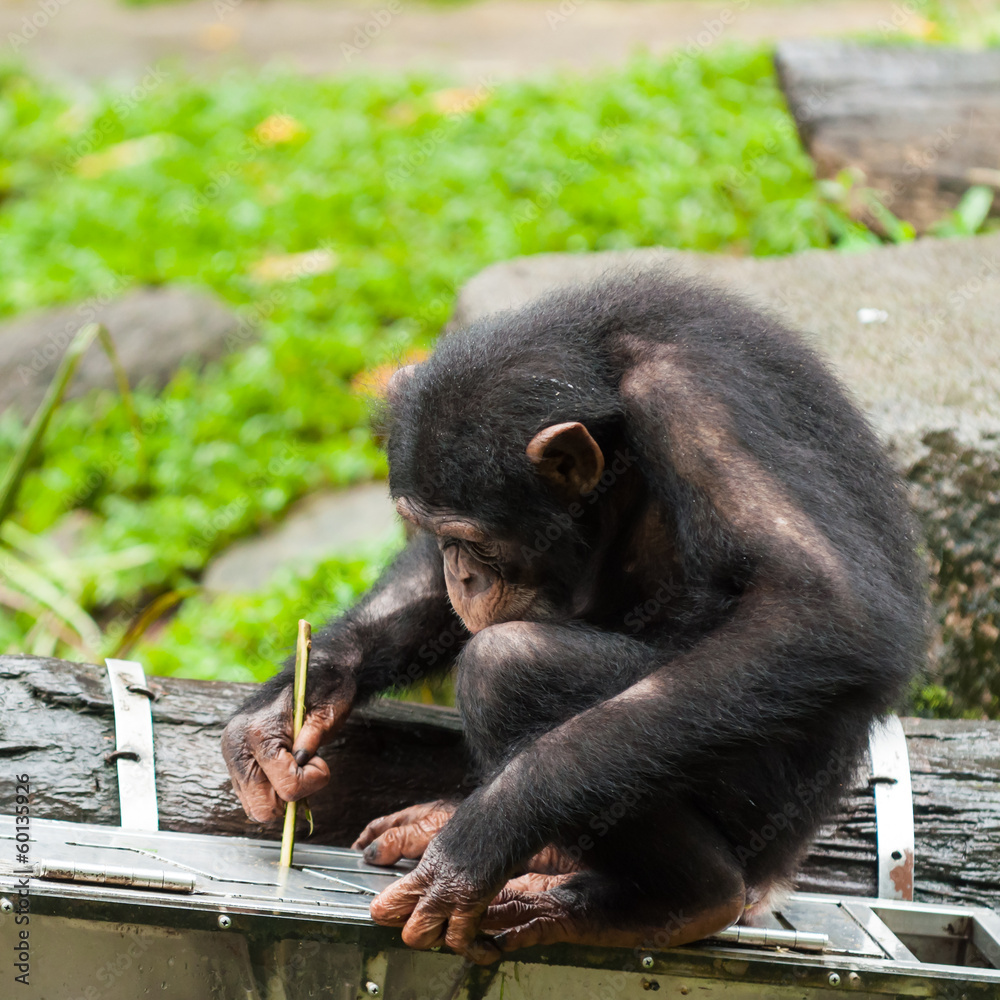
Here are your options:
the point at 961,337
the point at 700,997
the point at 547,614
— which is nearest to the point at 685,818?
the point at 700,997

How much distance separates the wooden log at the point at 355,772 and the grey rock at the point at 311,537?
8.84 feet

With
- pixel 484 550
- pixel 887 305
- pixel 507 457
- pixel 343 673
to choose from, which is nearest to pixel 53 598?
pixel 343 673

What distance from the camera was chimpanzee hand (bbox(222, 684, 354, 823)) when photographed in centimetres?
313

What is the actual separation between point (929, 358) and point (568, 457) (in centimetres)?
249

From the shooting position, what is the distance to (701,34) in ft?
44.0

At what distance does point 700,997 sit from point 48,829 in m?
1.57

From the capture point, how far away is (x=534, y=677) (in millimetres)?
2783

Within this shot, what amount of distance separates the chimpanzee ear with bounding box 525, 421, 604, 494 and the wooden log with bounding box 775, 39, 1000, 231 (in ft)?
17.8

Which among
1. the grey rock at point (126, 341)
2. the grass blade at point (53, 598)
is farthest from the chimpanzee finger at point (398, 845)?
the grey rock at point (126, 341)

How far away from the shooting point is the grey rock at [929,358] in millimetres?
4293

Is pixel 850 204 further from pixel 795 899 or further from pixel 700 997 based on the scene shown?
pixel 700 997

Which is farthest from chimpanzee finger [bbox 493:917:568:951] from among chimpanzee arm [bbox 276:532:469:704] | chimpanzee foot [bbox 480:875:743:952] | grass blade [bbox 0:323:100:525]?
grass blade [bbox 0:323:100:525]

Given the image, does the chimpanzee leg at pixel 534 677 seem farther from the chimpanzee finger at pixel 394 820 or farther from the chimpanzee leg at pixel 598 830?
the chimpanzee finger at pixel 394 820

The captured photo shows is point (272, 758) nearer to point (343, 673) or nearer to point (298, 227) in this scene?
point (343, 673)
